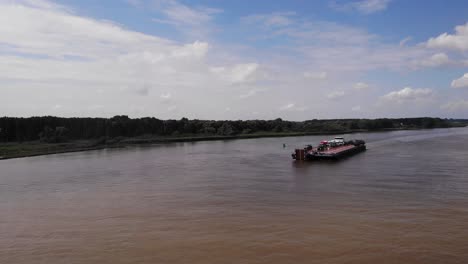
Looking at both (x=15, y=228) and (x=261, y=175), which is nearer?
(x=15, y=228)

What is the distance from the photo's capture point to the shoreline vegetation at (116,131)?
55.2 meters

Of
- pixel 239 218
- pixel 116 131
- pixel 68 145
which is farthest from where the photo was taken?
pixel 116 131

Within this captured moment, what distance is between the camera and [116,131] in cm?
7625

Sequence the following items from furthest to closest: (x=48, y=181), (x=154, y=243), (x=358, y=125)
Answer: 1. (x=358, y=125)
2. (x=48, y=181)
3. (x=154, y=243)

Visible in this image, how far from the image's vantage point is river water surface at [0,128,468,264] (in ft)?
33.8

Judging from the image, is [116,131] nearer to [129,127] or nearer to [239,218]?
[129,127]

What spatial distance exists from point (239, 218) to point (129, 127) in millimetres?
68773

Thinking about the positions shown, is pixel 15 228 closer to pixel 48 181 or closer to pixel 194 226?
pixel 194 226

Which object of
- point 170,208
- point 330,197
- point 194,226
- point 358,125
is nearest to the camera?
point 194,226

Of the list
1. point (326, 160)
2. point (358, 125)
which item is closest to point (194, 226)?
point (326, 160)

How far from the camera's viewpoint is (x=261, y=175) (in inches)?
979

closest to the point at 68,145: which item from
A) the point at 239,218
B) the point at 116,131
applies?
the point at 116,131

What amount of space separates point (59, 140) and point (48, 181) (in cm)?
3921

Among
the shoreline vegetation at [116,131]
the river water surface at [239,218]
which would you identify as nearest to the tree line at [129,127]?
the shoreline vegetation at [116,131]
